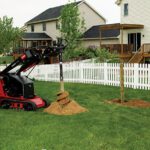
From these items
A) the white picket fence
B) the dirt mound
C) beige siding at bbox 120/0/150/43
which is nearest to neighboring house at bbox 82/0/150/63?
beige siding at bbox 120/0/150/43

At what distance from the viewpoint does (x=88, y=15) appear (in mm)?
55844

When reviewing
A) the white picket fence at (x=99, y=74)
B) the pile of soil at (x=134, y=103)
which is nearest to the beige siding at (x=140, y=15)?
the white picket fence at (x=99, y=74)

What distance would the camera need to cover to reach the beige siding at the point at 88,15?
55.0 meters

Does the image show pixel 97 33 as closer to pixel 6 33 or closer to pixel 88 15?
pixel 88 15

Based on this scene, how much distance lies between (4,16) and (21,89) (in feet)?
91.4

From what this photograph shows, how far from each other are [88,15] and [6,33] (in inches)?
846

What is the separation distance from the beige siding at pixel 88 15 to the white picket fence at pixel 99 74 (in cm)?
3246

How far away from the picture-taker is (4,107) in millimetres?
13180

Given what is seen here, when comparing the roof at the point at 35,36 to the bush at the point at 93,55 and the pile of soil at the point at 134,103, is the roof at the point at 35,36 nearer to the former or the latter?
the bush at the point at 93,55

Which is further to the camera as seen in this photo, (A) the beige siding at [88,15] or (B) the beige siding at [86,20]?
(B) the beige siding at [86,20]

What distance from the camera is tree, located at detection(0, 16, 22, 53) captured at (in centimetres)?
3622

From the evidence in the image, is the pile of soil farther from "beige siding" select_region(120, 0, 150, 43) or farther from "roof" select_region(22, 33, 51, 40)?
"roof" select_region(22, 33, 51, 40)

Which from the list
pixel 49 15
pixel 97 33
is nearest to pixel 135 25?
pixel 97 33

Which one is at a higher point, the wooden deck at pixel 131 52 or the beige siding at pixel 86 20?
the beige siding at pixel 86 20
